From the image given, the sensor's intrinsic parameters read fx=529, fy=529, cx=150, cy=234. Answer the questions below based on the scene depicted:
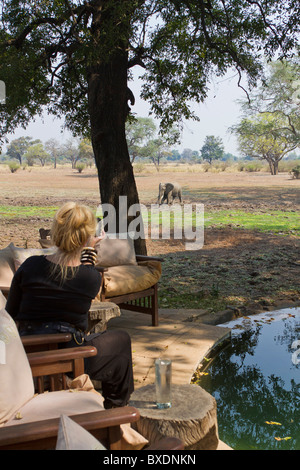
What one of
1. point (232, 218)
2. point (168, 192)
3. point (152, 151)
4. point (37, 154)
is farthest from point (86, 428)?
point (37, 154)

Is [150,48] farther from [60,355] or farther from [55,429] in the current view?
[55,429]

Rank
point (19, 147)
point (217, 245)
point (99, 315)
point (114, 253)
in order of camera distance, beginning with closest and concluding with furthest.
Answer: point (99, 315)
point (114, 253)
point (217, 245)
point (19, 147)

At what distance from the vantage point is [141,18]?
7191 millimetres

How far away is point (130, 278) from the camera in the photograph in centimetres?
432

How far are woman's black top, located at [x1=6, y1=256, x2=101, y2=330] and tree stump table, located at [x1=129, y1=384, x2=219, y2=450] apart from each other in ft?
1.52

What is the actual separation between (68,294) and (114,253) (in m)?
2.38

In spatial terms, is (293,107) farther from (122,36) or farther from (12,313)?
(12,313)

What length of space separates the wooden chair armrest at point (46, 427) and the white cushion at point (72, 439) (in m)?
0.39

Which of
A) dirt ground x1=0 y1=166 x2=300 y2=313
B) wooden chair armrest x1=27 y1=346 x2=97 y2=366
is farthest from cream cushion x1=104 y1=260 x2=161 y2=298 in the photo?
wooden chair armrest x1=27 y1=346 x2=97 y2=366

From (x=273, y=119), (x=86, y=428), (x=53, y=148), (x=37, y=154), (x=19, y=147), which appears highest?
(x=273, y=119)

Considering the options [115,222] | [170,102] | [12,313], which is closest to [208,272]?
[115,222]

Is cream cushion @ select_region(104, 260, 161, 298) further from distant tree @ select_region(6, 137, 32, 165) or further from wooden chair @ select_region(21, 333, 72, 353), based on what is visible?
distant tree @ select_region(6, 137, 32, 165)

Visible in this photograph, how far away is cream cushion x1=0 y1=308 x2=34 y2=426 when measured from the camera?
1839 mm

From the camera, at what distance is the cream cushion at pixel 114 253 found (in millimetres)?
4660
